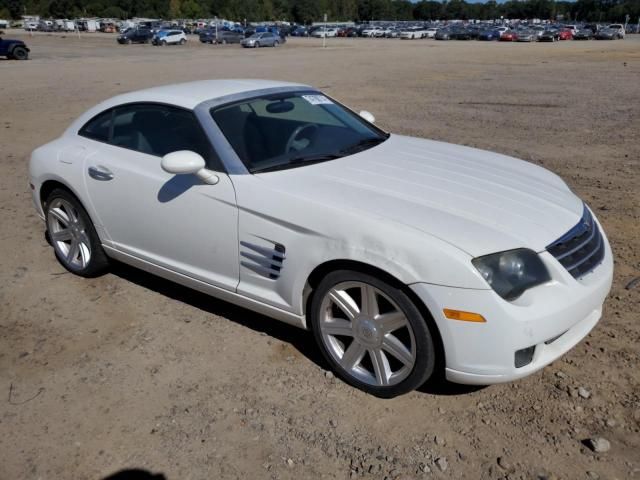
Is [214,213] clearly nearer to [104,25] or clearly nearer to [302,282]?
[302,282]

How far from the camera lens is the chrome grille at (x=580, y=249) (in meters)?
3.00

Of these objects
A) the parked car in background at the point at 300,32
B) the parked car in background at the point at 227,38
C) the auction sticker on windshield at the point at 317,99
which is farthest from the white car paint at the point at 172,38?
the auction sticker on windshield at the point at 317,99

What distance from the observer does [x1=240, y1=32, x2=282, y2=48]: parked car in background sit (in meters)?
50.4

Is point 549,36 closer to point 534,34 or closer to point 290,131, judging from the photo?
point 534,34

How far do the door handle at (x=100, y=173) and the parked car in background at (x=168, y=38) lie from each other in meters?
54.1

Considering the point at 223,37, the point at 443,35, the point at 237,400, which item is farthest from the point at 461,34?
the point at 237,400

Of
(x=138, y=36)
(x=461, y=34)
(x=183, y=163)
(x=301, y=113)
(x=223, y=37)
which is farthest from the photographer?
(x=461, y=34)

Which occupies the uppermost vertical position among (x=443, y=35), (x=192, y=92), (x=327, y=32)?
(x=192, y=92)

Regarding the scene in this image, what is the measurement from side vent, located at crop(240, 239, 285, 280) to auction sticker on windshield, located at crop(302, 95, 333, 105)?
58.7 inches

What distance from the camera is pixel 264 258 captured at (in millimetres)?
3365

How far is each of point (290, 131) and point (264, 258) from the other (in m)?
1.02

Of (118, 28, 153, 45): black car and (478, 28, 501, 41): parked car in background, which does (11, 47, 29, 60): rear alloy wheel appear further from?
(478, 28, 501, 41): parked car in background

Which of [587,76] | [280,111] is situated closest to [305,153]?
[280,111]

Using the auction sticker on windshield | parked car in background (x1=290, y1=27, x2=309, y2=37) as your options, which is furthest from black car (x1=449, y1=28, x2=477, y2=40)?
the auction sticker on windshield
